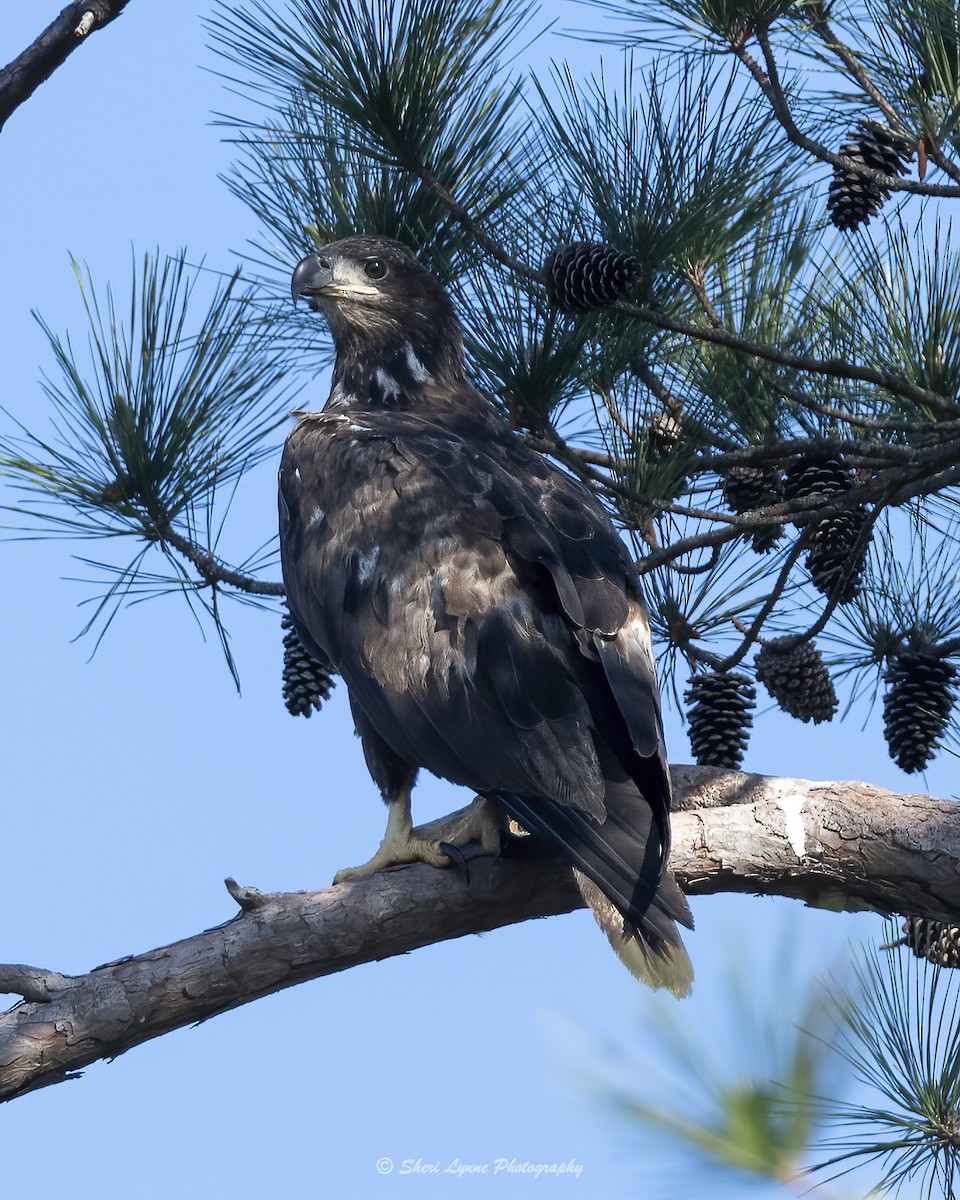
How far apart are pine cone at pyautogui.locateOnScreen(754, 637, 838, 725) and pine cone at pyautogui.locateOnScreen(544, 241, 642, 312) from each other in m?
1.00

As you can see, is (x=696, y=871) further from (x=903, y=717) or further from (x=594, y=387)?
(x=594, y=387)

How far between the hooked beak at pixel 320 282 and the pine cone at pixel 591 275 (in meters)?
1.02

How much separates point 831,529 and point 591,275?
2.68ft

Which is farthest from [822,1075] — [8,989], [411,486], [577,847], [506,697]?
[411,486]

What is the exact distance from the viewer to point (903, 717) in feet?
15.0

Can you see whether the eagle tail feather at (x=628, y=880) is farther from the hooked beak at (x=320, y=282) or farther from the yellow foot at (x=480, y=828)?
the hooked beak at (x=320, y=282)

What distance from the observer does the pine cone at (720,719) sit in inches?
182

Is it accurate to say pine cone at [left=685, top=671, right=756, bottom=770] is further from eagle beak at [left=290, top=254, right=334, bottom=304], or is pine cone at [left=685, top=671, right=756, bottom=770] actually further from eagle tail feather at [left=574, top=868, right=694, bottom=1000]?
eagle beak at [left=290, top=254, right=334, bottom=304]

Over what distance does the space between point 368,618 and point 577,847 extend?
0.90m

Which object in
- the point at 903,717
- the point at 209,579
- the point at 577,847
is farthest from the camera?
the point at 209,579

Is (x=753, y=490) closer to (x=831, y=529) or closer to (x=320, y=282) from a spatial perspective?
(x=831, y=529)

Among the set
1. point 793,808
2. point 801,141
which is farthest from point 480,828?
point 801,141

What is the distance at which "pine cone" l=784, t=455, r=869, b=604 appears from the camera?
4.28 m

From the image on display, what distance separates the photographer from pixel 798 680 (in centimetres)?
462
